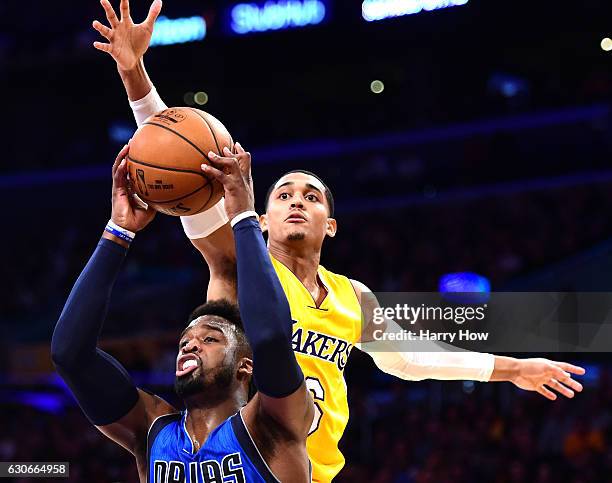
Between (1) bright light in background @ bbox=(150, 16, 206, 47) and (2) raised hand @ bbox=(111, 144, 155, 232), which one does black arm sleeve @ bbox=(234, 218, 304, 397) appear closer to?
(2) raised hand @ bbox=(111, 144, 155, 232)

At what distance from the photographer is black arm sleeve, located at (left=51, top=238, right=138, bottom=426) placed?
11.6 ft

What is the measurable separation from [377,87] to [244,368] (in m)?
14.5

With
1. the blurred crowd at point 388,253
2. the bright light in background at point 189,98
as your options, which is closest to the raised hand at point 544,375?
the blurred crowd at point 388,253

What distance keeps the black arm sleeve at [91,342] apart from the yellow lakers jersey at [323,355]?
1.08 meters

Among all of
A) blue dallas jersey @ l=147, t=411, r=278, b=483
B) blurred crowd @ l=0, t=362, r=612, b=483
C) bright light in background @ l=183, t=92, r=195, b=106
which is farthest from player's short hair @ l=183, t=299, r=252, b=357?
bright light in background @ l=183, t=92, r=195, b=106

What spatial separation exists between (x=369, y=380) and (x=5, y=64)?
12880mm

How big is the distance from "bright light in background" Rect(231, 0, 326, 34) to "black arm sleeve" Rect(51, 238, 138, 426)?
44.4 ft

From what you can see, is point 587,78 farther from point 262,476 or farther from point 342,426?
point 262,476

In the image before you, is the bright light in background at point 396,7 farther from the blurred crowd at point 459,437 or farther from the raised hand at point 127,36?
the raised hand at point 127,36

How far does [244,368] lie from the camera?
389 centimetres

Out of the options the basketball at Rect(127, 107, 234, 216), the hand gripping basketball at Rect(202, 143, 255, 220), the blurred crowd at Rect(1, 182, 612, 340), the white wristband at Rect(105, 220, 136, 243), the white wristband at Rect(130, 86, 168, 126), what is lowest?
the white wristband at Rect(105, 220, 136, 243)

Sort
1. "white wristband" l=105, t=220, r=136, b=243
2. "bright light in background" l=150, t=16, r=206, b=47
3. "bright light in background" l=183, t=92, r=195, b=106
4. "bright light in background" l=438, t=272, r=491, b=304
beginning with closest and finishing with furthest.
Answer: "white wristband" l=105, t=220, r=136, b=243 → "bright light in background" l=438, t=272, r=491, b=304 → "bright light in background" l=150, t=16, r=206, b=47 → "bright light in background" l=183, t=92, r=195, b=106

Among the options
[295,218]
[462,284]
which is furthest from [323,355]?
[462,284]

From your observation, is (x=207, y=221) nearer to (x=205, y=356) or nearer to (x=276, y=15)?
(x=205, y=356)
